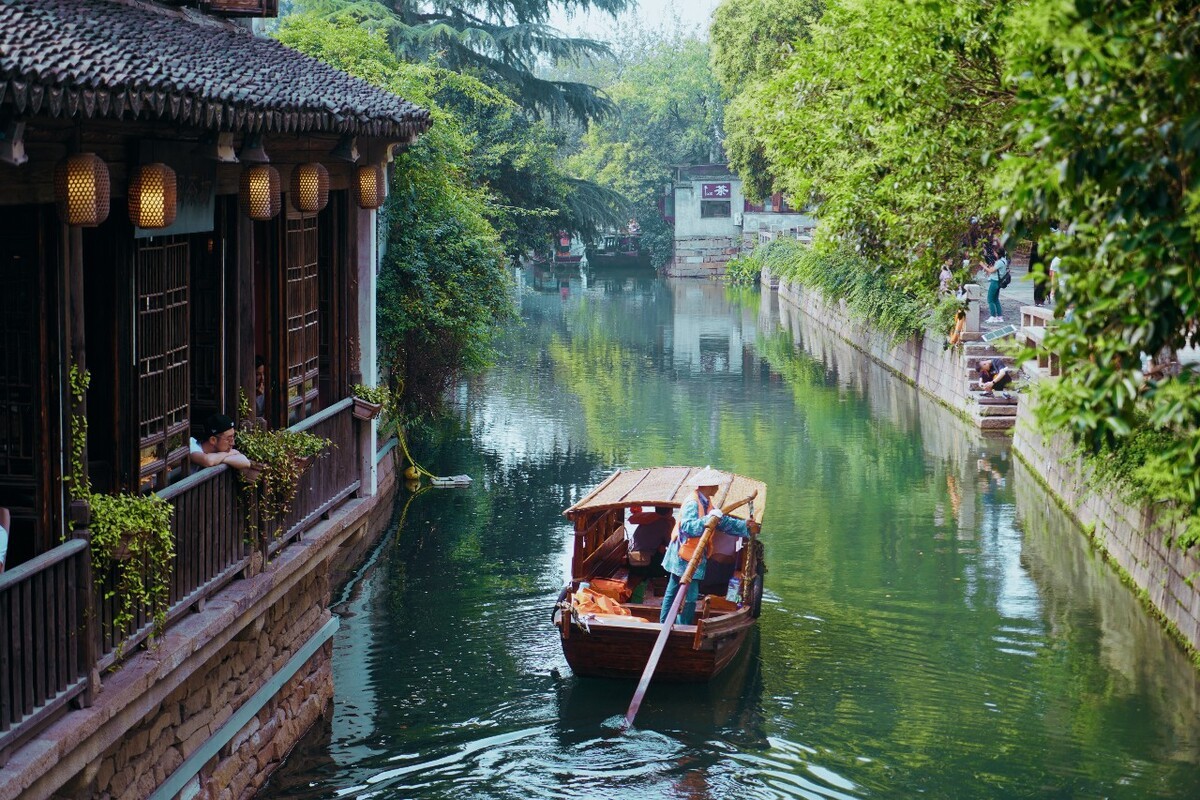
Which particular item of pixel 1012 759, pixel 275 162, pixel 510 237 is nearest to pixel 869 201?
pixel 1012 759

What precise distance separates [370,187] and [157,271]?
284 centimetres

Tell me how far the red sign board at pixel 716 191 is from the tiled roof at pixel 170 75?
187 ft

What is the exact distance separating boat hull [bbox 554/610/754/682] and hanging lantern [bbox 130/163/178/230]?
6077mm

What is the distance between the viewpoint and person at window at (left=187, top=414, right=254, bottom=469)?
9039 mm

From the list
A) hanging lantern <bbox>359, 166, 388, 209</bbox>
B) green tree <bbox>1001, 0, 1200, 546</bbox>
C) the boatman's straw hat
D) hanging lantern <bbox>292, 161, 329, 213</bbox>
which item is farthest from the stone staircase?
green tree <bbox>1001, 0, 1200, 546</bbox>

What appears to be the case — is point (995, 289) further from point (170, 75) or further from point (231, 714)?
point (170, 75)

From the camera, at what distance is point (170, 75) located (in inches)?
287

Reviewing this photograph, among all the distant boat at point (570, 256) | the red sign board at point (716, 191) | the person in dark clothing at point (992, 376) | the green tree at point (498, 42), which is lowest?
the person in dark clothing at point (992, 376)

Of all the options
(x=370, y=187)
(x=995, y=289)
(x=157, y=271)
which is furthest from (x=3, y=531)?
(x=995, y=289)

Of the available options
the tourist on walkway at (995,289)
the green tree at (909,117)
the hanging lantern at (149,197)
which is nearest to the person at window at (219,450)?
the hanging lantern at (149,197)

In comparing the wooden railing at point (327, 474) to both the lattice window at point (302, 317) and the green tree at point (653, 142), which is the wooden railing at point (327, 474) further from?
the green tree at point (653, 142)

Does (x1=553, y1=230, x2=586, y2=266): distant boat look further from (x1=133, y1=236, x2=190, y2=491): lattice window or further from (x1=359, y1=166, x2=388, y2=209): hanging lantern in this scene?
(x1=133, y1=236, x2=190, y2=491): lattice window

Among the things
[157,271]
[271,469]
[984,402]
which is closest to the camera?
[157,271]

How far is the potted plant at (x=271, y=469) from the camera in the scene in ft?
30.8
